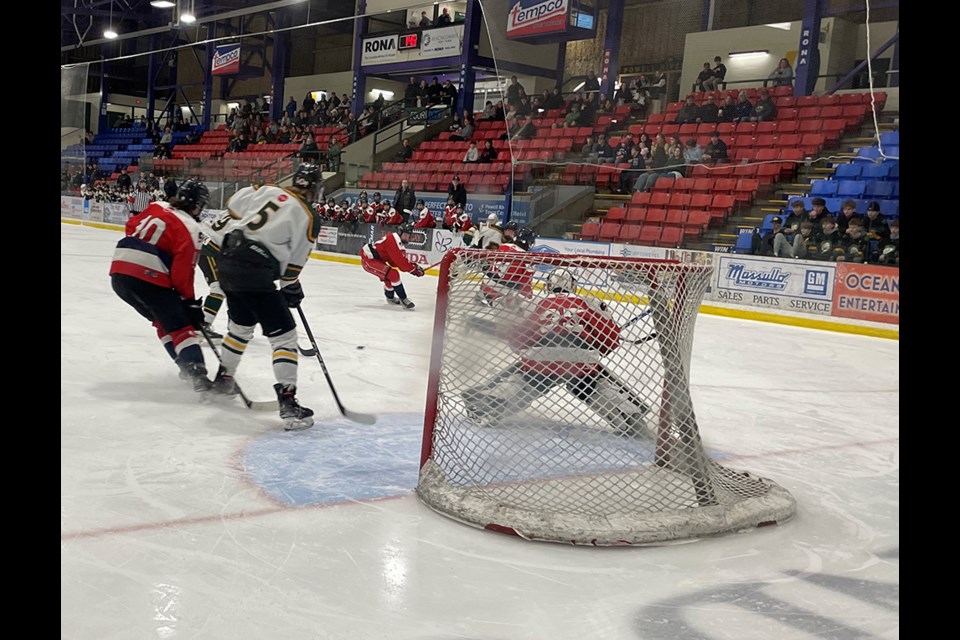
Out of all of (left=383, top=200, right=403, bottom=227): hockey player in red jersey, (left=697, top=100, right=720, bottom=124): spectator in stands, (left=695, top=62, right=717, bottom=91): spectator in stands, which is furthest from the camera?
(left=383, top=200, right=403, bottom=227): hockey player in red jersey

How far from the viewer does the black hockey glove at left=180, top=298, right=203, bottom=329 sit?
3.89m

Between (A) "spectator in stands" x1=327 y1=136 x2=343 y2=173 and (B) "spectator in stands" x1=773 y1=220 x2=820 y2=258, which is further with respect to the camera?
(A) "spectator in stands" x1=327 y1=136 x2=343 y2=173

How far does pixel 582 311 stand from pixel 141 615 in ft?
5.25

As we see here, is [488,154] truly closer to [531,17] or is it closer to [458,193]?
[458,193]

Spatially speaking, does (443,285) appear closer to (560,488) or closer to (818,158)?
(560,488)

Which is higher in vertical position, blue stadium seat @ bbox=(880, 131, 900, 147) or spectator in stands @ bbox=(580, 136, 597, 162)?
blue stadium seat @ bbox=(880, 131, 900, 147)

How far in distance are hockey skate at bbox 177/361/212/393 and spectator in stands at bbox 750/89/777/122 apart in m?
4.91

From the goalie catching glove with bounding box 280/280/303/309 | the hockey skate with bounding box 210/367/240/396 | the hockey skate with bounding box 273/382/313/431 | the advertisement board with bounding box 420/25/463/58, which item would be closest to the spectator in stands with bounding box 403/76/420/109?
the advertisement board with bounding box 420/25/463/58

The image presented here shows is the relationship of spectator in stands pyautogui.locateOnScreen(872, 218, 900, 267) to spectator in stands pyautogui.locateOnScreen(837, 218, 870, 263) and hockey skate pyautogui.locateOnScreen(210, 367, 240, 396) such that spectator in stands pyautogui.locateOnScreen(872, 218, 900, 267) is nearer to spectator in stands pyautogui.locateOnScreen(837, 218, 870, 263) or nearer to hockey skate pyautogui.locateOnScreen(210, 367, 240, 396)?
spectator in stands pyautogui.locateOnScreen(837, 218, 870, 263)

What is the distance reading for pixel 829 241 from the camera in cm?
792

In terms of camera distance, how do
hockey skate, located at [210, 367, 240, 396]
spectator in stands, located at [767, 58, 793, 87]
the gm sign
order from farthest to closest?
the gm sign < spectator in stands, located at [767, 58, 793, 87] < hockey skate, located at [210, 367, 240, 396]

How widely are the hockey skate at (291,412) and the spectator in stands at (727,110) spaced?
16.1ft

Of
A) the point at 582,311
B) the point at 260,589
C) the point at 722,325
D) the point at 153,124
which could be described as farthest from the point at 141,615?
the point at 153,124

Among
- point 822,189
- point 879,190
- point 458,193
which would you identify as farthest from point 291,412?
point 458,193
